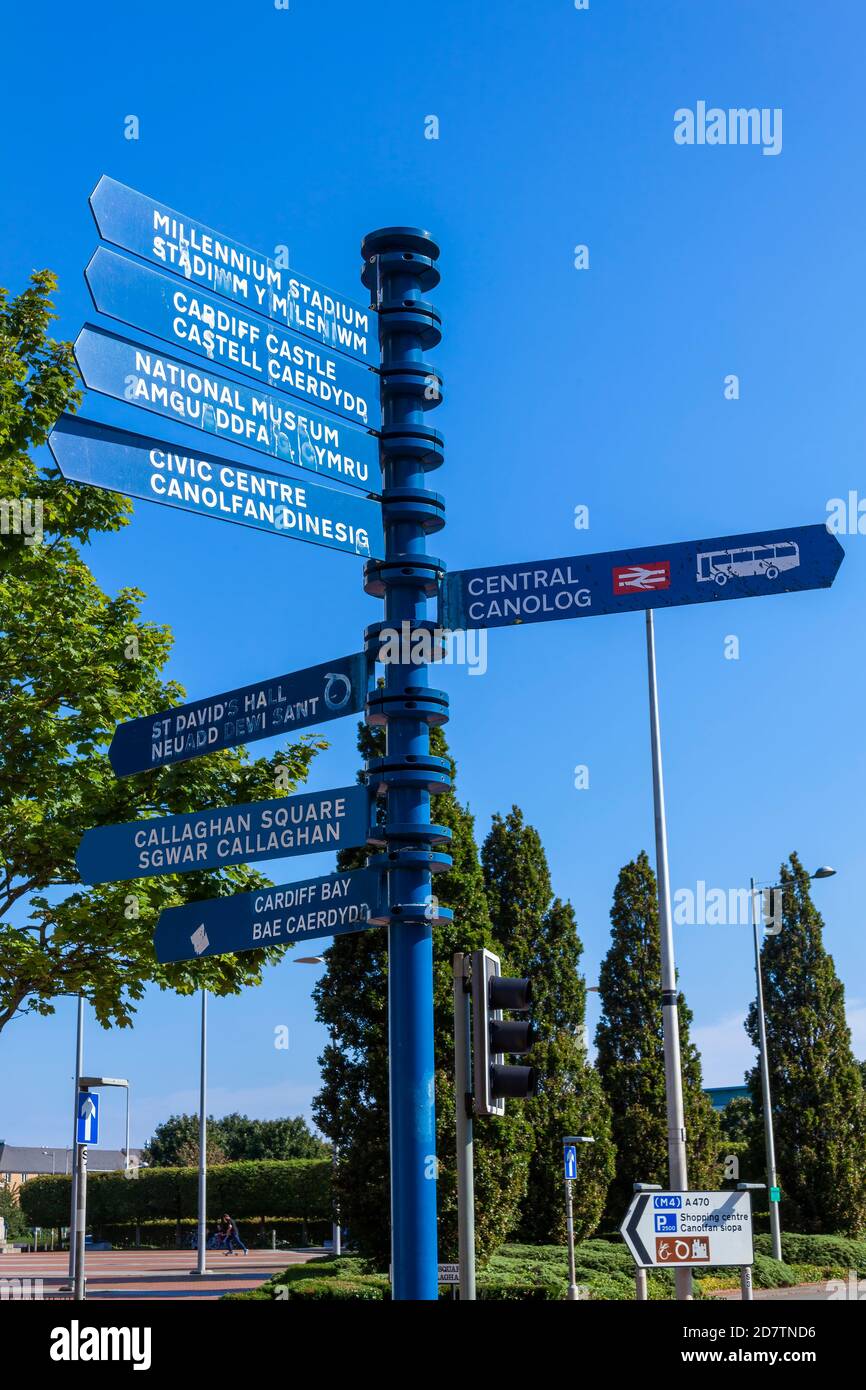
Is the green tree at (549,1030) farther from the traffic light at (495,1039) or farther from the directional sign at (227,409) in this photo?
the directional sign at (227,409)

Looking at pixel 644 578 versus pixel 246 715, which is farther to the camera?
pixel 246 715

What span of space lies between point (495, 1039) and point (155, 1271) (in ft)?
130

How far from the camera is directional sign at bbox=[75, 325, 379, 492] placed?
617 centimetres

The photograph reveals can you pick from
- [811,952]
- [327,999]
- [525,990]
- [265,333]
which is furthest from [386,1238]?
[811,952]

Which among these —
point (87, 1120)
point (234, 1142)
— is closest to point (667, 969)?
point (87, 1120)

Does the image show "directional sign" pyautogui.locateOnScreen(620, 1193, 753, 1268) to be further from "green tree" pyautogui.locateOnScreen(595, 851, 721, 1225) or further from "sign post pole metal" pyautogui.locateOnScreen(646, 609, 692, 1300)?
"green tree" pyautogui.locateOnScreen(595, 851, 721, 1225)

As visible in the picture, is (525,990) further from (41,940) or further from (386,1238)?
(386,1238)

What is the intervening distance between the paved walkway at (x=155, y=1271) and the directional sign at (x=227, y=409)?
22.2 m

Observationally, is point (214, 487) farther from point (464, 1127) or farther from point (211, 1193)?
point (211, 1193)

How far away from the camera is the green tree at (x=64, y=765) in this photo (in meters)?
15.0

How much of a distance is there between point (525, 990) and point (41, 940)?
9851 mm

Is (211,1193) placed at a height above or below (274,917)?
below

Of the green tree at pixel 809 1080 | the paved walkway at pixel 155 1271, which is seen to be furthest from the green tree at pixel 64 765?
the green tree at pixel 809 1080

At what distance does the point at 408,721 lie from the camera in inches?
267
